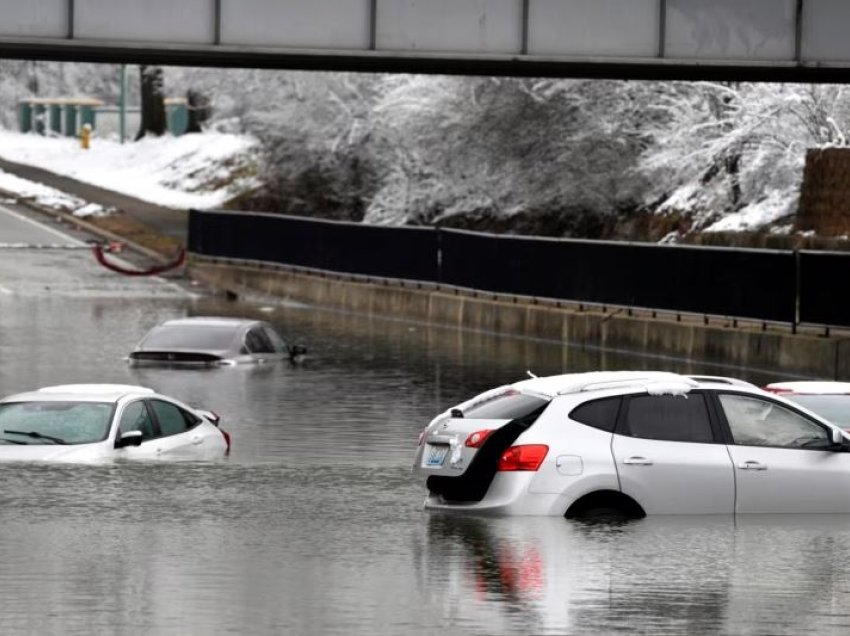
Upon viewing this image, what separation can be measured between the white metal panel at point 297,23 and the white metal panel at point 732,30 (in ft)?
14.5

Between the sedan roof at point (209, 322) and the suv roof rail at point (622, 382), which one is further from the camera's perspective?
the sedan roof at point (209, 322)

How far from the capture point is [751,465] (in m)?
16.1

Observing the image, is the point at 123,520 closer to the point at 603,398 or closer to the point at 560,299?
the point at 603,398

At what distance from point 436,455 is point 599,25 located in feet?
53.6

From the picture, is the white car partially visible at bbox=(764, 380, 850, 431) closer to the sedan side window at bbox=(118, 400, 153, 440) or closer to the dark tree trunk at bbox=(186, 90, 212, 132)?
the sedan side window at bbox=(118, 400, 153, 440)

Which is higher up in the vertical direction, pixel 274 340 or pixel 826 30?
pixel 826 30

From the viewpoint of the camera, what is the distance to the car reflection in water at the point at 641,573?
40.7 ft

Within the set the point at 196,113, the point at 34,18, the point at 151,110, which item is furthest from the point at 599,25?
the point at 196,113

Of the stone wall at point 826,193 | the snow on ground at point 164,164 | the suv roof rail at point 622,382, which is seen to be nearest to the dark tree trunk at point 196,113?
the snow on ground at point 164,164

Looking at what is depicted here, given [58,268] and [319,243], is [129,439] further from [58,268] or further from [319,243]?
[58,268]

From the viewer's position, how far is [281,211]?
77.6 meters

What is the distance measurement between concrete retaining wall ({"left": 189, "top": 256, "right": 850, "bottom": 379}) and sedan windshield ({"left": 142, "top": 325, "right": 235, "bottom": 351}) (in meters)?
9.04

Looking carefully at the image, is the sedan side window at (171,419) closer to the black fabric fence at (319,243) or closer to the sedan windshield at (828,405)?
the sedan windshield at (828,405)

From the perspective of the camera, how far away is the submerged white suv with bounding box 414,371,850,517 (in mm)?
15742
